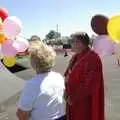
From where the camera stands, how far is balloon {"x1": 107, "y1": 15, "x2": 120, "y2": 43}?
4.86m

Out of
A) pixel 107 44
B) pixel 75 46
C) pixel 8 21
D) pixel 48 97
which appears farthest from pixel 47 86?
pixel 8 21

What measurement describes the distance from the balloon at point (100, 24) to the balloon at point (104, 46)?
2.7 inches

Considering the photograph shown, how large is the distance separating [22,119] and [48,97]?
1.09 feet

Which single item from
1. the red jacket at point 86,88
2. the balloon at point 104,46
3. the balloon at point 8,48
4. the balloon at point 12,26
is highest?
the balloon at point 12,26

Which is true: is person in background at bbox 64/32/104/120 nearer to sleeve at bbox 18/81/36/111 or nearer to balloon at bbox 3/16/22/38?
sleeve at bbox 18/81/36/111

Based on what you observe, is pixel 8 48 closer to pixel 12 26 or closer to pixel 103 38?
pixel 12 26

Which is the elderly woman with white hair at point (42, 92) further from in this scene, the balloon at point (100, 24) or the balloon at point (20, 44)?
the balloon at point (20, 44)

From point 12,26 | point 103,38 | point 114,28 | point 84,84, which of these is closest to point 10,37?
point 12,26

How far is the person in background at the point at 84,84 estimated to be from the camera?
4.90 m

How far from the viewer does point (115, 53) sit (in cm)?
518

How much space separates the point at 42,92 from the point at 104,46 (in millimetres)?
1260

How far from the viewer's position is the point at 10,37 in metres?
6.29

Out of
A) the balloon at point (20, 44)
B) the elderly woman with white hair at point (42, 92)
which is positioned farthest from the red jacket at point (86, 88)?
the balloon at point (20, 44)

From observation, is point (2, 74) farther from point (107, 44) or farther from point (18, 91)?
point (107, 44)
